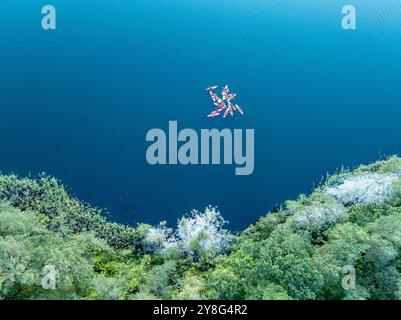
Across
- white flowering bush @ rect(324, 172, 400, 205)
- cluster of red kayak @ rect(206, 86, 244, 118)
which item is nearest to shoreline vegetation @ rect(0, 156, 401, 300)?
white flowering bush @ rect(324, 172, 400, 205)

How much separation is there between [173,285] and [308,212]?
98.2 inches

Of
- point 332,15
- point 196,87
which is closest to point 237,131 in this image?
point 196,87

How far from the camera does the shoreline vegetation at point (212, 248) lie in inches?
272

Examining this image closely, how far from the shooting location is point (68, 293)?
703cm

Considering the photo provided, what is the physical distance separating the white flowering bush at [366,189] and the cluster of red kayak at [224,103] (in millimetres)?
2237

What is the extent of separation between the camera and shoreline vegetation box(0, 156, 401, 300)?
6.90 metres

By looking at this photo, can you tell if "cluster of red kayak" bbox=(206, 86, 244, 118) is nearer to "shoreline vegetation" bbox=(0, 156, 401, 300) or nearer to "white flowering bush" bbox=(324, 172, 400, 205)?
"shoreline vegetation" bbox=(0, 156, 401, 300)

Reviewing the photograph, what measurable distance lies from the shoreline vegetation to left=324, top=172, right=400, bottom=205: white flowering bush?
0.02 metres

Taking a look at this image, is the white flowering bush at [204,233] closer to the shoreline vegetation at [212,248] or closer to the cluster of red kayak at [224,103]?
the shoreline vegetation at [212,248]

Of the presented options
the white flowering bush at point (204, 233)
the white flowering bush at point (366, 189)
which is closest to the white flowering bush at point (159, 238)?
the white flowering bush at point (204, 233)

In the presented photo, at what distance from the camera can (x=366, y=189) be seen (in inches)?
337

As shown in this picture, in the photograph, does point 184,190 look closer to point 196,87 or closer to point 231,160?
point 231,160
